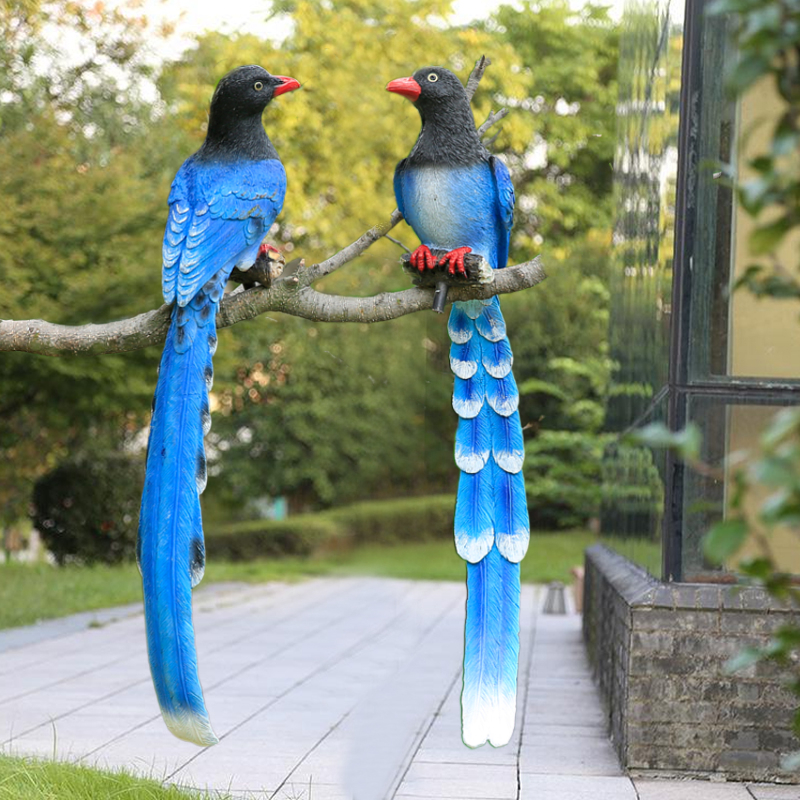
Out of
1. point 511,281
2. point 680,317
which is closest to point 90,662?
point 680,317

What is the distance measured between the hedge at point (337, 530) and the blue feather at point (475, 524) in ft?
18.9

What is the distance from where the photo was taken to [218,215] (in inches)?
157

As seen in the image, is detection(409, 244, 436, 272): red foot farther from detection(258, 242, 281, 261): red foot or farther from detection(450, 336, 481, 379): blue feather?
detection(258, 242, 281, 261): red foot

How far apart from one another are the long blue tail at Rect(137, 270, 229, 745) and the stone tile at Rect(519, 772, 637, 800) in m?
2.01

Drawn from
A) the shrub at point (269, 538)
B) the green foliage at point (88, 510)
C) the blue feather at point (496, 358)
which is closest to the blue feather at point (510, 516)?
the blue feather at point (496, 358)

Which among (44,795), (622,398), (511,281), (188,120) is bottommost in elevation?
(44,795)

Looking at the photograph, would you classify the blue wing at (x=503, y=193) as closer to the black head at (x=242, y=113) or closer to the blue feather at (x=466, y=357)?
the blue feather at (x=466, y=357)

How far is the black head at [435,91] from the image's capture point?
415 cm

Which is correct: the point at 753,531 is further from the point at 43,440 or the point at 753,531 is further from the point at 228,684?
the point at 43,440

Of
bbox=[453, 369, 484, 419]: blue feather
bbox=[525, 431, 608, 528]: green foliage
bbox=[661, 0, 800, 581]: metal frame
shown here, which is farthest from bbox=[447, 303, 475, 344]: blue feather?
bbox=[525, 431, 608, 528]: green foliage

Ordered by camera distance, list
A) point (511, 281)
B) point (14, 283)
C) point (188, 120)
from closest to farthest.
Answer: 1. point (511, 281)
2. point (14, 283)
3. point (188, 120)

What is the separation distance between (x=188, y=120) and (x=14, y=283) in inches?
152

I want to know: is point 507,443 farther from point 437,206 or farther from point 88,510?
point 88,510

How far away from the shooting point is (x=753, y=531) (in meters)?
1.55
